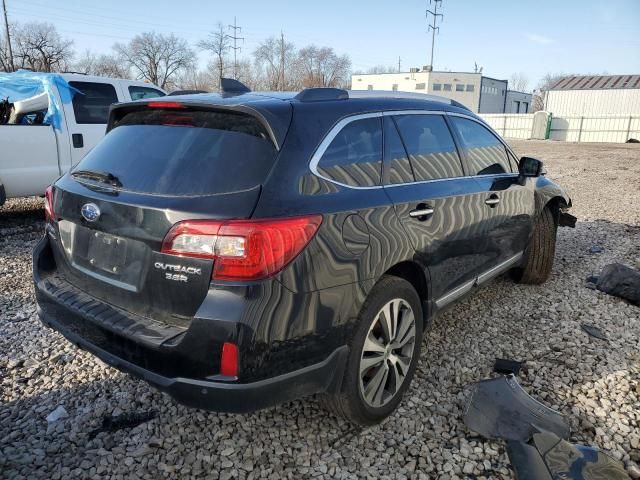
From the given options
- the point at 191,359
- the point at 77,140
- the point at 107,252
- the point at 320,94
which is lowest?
the point at 191,359

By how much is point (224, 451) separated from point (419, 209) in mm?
1720

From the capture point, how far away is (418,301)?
2824 millimetres

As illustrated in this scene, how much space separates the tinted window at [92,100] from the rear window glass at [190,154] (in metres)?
5.02

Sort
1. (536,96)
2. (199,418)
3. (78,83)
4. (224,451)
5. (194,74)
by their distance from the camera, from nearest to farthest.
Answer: (224,451) < (199,418) < (78,83) < (194,74) < (536,96)

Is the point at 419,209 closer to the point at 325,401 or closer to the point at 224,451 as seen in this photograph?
the point at 325,401

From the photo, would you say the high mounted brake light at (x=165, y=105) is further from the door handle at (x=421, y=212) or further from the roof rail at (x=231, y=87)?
the door handle at (x=421, y=212)

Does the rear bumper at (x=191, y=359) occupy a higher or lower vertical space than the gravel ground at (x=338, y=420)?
higher

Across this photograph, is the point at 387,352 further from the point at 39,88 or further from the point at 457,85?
the point at 457,85

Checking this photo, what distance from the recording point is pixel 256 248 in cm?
195

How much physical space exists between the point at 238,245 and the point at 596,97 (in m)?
48.4

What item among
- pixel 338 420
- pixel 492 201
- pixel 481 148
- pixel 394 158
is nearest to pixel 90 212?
pixel 394 158

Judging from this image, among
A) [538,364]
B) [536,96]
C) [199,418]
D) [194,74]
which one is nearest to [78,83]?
[199,418]

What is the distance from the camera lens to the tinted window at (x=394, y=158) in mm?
2734

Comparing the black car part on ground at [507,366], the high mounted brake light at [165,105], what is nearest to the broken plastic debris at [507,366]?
the black car part on ground at [507,366]
